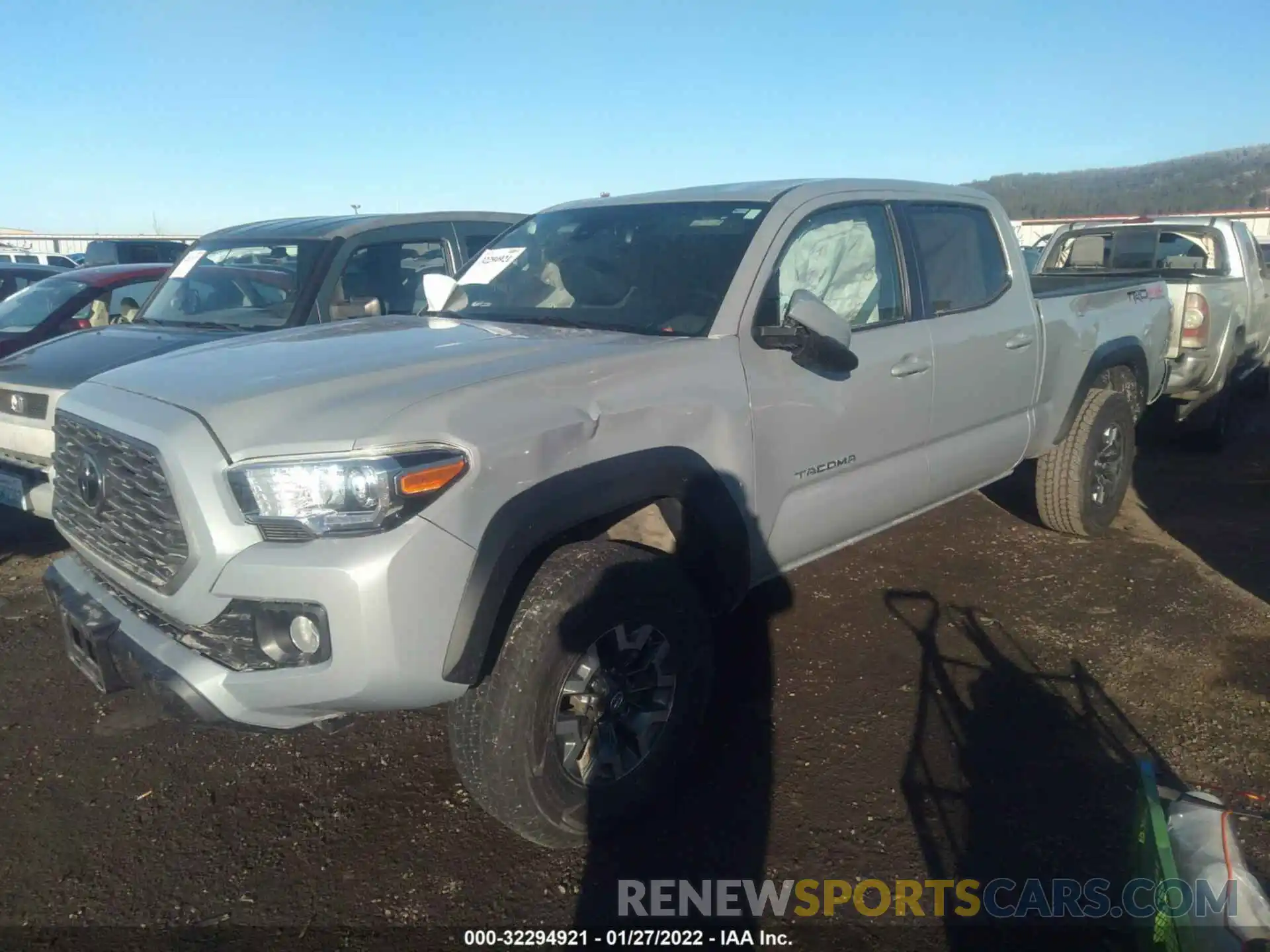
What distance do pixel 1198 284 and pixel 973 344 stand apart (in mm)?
3974

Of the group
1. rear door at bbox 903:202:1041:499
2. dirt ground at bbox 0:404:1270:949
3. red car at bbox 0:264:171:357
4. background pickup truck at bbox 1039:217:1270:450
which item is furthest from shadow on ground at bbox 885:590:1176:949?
red car at bbox 0:264:171:357

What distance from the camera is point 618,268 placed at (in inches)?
144

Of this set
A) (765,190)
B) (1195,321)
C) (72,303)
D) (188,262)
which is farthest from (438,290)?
(1195,321)

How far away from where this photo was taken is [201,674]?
7.78 feet

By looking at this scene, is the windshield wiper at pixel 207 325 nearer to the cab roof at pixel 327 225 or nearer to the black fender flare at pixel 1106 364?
the cab roof at pixel 327 225

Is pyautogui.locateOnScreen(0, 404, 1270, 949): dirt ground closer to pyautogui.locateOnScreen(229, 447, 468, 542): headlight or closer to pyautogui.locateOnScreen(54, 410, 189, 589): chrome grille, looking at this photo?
pyautogui.locateOnScreen(54, 410, 189, 589): chrome grille

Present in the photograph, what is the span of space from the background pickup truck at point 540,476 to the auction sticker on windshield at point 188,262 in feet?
10.2

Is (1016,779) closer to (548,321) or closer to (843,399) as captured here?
(843,399)

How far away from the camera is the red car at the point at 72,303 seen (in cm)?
676

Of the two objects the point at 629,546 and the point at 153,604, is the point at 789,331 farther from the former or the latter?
the point at 153,604

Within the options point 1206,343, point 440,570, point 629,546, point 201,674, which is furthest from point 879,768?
point 1206,343

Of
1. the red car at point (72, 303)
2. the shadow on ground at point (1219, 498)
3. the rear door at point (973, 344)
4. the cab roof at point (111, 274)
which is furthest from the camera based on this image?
the cab roof at point (111, 274)

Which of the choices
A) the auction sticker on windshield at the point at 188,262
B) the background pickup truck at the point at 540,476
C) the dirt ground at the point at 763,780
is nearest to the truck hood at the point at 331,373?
the background pickup truck at the point at 540,476

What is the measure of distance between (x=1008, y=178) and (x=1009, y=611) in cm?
→ 3548
